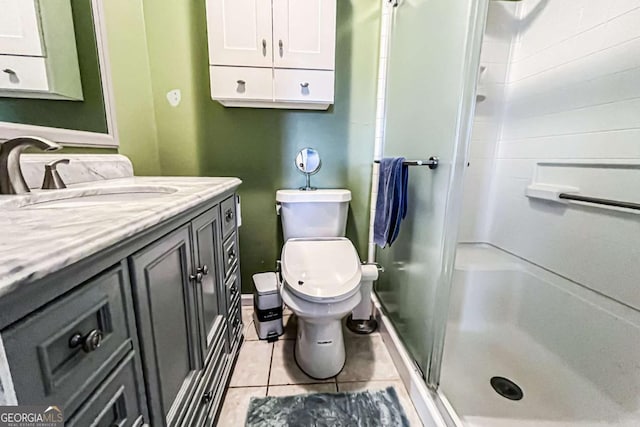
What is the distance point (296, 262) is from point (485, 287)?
40.0 inches

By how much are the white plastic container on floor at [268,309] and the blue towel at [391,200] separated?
2.01 feet

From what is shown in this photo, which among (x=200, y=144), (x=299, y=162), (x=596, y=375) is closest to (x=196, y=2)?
(x=200, y=144)

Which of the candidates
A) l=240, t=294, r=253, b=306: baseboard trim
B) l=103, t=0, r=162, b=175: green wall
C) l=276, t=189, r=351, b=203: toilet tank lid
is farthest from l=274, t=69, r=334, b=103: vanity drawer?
l=240, t=294, r=253, b=306: baseboard trim

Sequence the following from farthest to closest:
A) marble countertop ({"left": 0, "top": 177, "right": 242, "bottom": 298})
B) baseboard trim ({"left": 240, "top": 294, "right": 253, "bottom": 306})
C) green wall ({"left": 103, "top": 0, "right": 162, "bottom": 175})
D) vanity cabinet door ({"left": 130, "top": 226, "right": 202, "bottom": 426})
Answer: baseboard trim ({"left": 240, "top": 294, "right": 253, "bottom": 306}), green wall ({"left": 103, "top": 0, "right": 162, "bottom": 175}), vanity cabinet door ({"left": 130, "top": 226, "right": 202, "bottom": 426}), marble countertop ({"left": 0, "top": 177, "right": 242, "bottom": 298})

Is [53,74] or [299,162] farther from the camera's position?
[299,162]

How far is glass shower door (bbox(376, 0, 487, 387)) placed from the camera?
0.87 metres

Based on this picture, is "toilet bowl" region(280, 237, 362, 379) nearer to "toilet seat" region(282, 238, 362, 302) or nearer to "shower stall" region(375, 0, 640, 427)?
"toilet seat" region(282, 238, 362, 302)

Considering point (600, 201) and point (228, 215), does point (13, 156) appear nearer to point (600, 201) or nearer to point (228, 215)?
point (228, 215)

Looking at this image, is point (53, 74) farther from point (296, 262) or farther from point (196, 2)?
point (296, 262)

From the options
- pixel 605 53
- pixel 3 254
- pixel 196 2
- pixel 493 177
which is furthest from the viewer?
pixel 493 177

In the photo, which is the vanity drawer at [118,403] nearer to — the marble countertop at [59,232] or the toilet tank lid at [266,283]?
the marble countertop at [59,232]

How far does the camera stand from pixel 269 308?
4.80 ft

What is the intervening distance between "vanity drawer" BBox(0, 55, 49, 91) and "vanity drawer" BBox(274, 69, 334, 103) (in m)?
0.87

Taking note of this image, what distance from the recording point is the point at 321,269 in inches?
50.6
